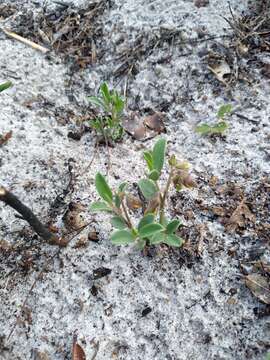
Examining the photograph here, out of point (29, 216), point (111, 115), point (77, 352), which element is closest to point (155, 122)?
point (111, 115)

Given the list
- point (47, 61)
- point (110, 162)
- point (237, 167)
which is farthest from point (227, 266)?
point (47, 61)

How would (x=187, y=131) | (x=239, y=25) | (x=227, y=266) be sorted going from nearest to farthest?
(x=227, y=266), (x=187, y=131), (x=239, y=25)

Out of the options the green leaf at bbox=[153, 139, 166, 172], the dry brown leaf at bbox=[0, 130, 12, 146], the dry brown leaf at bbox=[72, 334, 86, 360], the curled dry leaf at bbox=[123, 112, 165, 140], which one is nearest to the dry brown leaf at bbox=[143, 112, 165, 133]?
the curled dry leaf at bbox=[123, 112, 165, 140]

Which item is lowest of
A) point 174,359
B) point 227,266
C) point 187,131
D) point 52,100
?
point 174,359

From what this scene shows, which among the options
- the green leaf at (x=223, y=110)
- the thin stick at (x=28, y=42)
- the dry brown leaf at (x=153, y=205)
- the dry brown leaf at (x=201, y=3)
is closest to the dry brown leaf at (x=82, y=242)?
the dry brown leaf at (x=153, y=205)

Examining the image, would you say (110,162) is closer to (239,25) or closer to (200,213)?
(200,213)
